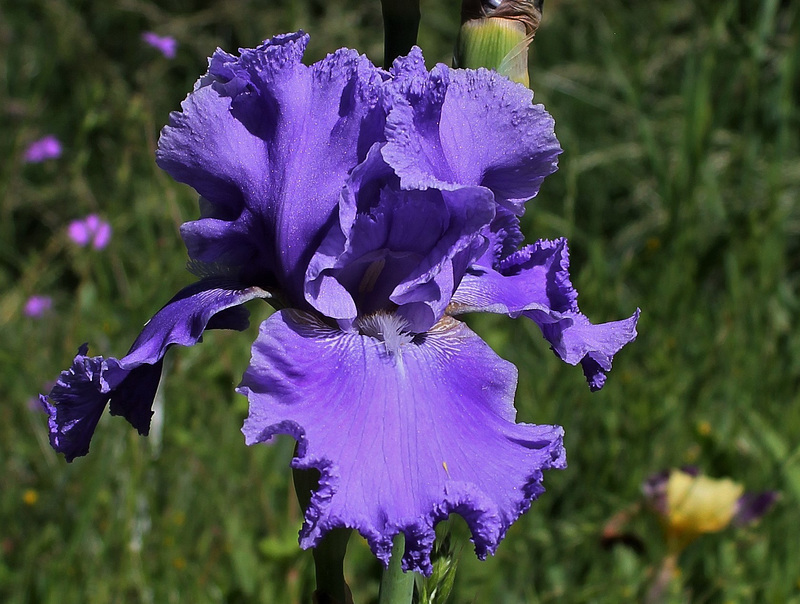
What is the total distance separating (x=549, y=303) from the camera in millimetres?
979

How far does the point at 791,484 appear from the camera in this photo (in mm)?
1784

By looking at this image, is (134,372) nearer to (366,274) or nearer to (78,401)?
(78,401)

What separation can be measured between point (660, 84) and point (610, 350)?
3055mm

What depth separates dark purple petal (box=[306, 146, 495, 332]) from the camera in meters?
0.86

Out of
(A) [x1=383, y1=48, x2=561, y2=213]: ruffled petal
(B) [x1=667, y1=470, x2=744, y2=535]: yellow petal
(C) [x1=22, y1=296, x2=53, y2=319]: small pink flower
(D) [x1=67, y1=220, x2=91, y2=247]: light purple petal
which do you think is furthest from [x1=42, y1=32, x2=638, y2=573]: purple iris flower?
(C) [x1=22, y1=296, x2=53, y2=319]: small pink flower

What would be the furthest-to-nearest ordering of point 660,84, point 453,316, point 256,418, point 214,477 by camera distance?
point 660,84, point 214,477, point 453,316, point 256,418

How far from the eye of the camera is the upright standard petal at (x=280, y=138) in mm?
873

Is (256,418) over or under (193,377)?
over

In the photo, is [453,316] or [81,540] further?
[81,540]

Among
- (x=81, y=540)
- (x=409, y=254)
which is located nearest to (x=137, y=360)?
(x=409, y=254)

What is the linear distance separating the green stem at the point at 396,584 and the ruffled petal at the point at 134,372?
0.30 metres

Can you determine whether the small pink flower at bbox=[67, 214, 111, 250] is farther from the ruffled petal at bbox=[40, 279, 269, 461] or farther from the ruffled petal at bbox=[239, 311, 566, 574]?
the ruffled petal at bbox=[239, 311, 566, 574]

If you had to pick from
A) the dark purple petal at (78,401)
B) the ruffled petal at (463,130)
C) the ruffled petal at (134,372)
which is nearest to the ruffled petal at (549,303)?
the ruffled petal at (463,130)

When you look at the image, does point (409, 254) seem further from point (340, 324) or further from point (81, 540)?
point (81, 540)
